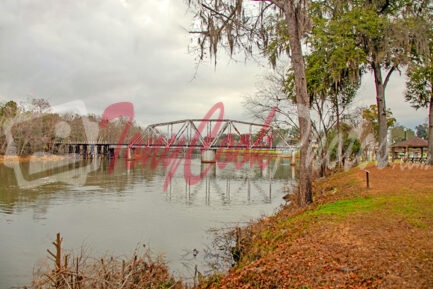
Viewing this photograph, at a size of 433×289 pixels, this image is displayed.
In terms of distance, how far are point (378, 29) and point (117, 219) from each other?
14.6 metres

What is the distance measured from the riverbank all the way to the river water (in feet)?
6.99

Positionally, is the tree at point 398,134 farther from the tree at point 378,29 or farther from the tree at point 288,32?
the tree at point 288,32

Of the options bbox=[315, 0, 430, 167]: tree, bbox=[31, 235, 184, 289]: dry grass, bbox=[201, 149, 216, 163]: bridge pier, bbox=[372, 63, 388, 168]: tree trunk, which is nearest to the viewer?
bbox=[31, 235, 184, 289]: dry grass

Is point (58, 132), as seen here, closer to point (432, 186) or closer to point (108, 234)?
point (108, 234)

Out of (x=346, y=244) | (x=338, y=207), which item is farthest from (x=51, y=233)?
(x=346, y=244)

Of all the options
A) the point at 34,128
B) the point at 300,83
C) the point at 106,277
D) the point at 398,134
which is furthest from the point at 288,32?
the point at 398,134

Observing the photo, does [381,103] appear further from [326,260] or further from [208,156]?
[208,156]

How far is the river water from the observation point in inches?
406

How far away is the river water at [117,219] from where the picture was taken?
10.3 metres

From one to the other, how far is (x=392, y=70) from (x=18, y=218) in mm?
19423

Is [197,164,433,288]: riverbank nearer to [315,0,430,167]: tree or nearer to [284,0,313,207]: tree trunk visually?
[284,0,313,207]: tree trunk

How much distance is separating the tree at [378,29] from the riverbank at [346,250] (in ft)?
32.7

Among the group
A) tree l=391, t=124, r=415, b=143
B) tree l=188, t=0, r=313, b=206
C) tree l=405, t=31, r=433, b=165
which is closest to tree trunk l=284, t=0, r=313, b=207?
tree l=188, t=0, r=313, b=206

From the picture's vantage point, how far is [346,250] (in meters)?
6.14
